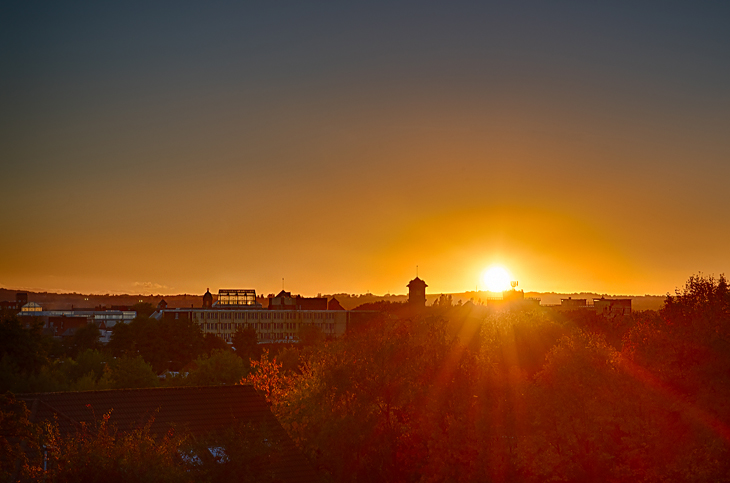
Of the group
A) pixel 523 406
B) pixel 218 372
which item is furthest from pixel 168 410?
pixel 218 372

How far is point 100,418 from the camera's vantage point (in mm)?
31922

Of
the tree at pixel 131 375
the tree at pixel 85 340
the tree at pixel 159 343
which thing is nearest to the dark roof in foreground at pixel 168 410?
the tree at pixel 131 375

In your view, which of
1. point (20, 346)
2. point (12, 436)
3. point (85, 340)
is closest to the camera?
Result: point (12, 436)

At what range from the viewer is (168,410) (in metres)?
33.3

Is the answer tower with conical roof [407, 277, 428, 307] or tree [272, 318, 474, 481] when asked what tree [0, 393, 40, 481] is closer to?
tree [272, 318, 474, 481]

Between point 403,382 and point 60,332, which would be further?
point 60,332

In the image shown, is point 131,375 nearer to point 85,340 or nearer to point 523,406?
point 523,406

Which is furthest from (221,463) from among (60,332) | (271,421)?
(60,332)

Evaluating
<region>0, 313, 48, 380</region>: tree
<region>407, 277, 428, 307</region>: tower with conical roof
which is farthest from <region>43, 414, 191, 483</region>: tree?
<region>407, 277, 428, 307</region>: tower with conical roof

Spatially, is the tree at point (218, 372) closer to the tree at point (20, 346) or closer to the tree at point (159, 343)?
the tree at point (20, 346)

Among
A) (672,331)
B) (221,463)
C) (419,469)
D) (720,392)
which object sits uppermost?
(672,331)

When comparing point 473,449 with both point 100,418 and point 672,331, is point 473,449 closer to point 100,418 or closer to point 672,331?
point 672,331

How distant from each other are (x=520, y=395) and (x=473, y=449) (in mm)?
4982

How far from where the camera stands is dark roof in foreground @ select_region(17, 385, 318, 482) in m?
31.6
